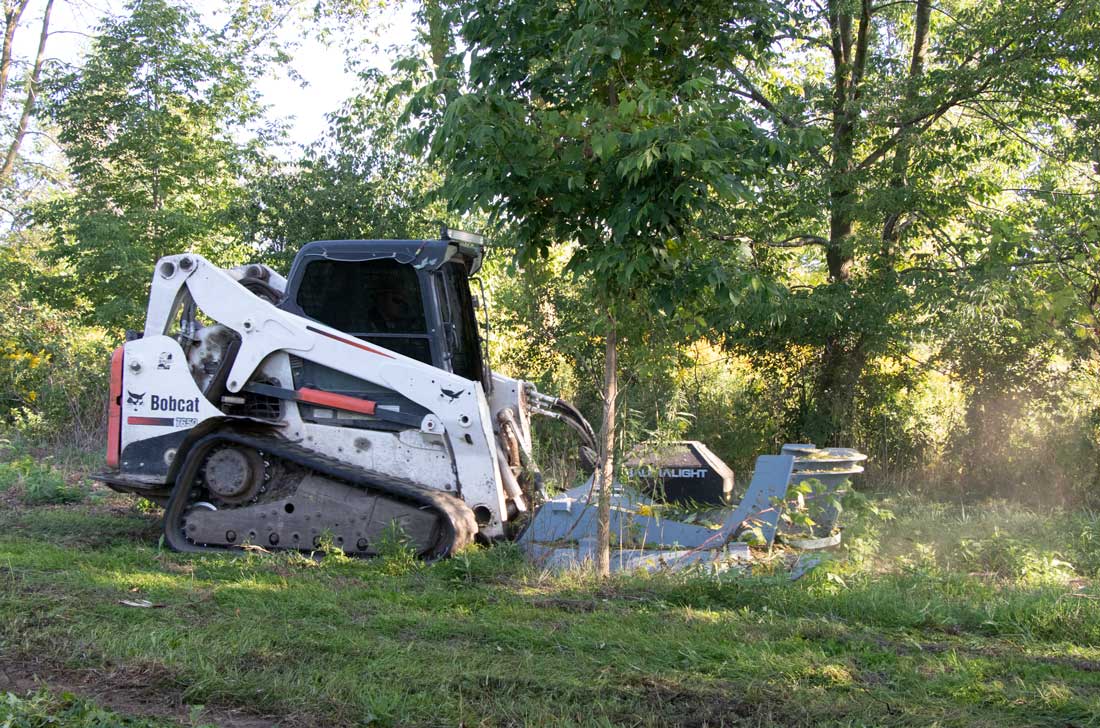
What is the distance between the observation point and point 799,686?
13.9 ft

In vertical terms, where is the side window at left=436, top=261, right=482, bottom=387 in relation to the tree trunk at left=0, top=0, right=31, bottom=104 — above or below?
below

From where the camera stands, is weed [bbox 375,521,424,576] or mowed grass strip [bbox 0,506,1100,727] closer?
mowed grass strip [bbox 0,506,1100,727]

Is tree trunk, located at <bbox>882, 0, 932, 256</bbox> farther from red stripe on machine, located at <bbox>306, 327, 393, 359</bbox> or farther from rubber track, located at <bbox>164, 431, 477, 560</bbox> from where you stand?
rubber track, located at <bbox>164, 431, 477, 560</bbox>

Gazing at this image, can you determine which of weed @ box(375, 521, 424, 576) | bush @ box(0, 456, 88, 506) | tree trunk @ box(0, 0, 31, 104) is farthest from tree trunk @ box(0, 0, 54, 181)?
weed @ box(375, 521, 424, 576)

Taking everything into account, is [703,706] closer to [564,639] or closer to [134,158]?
[564,639]

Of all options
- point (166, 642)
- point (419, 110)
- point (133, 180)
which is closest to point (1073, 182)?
point (419, 110)

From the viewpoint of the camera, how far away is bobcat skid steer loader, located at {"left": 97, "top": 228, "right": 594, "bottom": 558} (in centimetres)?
727

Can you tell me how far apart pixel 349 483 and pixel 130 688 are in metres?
3.18

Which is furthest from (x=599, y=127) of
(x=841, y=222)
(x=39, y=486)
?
(x=841, y=222)

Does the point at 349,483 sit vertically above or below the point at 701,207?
below

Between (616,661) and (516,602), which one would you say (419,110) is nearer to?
(516,602)

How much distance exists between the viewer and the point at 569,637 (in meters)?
4.98

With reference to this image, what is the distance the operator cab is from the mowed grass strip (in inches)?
68.7

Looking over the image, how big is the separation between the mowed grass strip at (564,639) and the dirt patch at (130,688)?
1.9 inches
